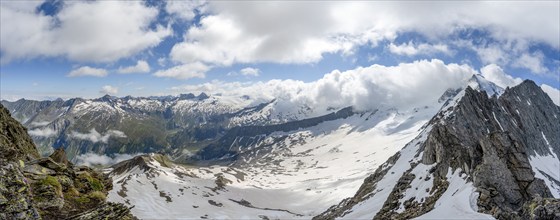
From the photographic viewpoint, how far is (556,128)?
191 metres

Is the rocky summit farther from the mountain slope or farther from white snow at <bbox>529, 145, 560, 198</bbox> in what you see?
white snow at <bbox>529, 145, 560, 198</bbox>

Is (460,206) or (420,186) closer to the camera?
(460,206)

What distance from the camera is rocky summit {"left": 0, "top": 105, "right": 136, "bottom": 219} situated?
2117cm

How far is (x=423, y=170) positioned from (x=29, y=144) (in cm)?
6750

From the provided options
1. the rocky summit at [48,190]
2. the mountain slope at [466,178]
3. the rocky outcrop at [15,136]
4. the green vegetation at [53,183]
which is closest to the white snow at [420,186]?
the mountain slope at [466,178]

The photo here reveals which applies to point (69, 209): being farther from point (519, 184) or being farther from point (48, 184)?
point (519, 184)

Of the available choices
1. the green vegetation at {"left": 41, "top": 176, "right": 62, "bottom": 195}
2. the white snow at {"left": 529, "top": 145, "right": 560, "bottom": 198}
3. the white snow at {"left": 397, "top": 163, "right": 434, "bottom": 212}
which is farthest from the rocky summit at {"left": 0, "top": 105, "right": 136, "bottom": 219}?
the white snow at {"left": 529, "top": 145, "right": 560, "bottom": 198}

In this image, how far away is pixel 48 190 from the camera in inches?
Result: 1025

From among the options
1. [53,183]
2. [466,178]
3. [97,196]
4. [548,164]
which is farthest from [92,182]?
[548,164]

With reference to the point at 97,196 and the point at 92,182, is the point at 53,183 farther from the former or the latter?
the point at 92,182

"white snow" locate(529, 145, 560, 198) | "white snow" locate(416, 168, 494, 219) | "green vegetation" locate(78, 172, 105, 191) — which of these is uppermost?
"white snow" locate(529, 145, 560, 198)

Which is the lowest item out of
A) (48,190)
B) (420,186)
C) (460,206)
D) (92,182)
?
(92,182)

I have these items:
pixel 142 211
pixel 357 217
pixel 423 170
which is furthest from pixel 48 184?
pixel 142 211

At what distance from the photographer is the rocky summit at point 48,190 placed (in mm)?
21172
